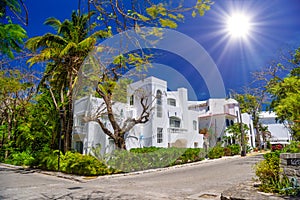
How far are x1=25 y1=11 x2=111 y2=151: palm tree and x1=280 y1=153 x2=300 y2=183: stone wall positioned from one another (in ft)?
38.1

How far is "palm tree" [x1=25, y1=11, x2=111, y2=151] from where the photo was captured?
48.6 ft

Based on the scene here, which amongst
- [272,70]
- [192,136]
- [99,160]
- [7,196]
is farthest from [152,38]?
[192,136]

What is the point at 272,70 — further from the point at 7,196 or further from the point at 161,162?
the point at 7,196

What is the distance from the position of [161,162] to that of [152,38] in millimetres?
11232

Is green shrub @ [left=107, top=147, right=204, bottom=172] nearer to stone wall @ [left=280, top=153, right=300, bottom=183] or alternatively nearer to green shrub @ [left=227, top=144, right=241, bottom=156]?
green shrub @ [left=227, top=144, right=241, bottom=156]

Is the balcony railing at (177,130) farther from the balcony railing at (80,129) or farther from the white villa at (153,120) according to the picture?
the balcony railing at (80,129)

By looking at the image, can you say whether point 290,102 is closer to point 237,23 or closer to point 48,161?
point 237,23

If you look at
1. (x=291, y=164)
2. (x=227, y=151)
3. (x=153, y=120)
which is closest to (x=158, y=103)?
(x=153, y=120)

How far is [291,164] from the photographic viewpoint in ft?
19.2

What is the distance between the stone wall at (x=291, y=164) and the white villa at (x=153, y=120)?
29.7 feet

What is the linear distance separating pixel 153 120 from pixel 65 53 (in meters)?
8.77

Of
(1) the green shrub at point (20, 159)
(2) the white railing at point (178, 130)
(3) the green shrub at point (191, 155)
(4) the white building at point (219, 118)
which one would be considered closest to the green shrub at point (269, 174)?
(3) the green shrub at point (191, 155)

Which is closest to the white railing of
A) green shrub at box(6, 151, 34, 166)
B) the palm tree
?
the palm tree

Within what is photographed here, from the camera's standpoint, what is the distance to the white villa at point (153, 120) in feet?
55.6
